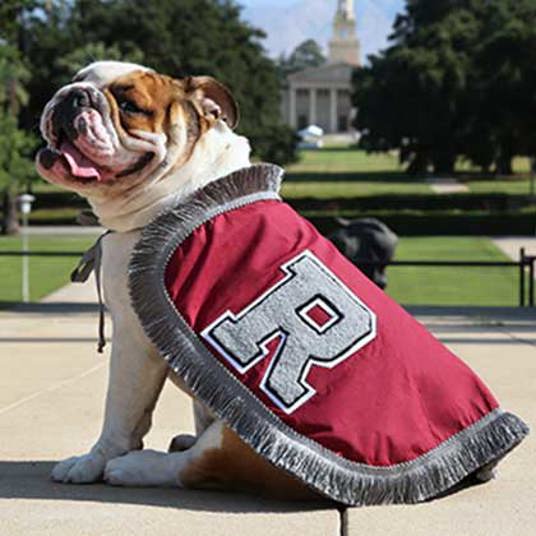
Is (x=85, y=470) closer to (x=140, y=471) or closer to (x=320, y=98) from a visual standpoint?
(x=140, y=471)

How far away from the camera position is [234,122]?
5.45 m

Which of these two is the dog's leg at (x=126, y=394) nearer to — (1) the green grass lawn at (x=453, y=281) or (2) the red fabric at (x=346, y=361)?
(2) the red fabric at (x=346, y=361)

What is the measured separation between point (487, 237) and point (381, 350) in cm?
4541

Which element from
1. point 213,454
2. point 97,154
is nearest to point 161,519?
point 213,454

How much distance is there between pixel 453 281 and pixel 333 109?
505ft

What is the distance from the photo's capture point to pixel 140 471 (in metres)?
5.39

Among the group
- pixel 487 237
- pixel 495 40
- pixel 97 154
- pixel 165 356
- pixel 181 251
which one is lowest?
pixel 487 237

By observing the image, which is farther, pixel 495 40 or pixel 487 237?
pixel 495 40

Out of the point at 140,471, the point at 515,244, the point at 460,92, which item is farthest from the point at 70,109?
the point at 460,92

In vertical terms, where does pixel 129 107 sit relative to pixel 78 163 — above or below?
above

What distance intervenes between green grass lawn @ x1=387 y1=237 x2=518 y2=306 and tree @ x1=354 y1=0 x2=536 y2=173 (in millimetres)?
16436

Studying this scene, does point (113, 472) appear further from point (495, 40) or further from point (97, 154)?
point (495, 40)

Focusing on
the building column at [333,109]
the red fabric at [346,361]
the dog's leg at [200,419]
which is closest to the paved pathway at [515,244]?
the dog's leg at [200,419]

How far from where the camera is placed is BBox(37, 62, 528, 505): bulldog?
16.5ft
